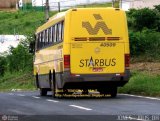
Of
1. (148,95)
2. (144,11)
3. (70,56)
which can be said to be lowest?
(148,95)

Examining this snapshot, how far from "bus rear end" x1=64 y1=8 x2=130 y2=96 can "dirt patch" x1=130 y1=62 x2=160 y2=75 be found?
7090 millimetres

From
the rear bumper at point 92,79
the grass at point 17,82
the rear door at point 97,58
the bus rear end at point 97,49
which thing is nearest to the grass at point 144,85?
the rear bumper at point 92,79

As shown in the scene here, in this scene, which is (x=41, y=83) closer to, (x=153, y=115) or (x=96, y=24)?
(x=96, y=24)

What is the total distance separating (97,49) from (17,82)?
2840 centimetres

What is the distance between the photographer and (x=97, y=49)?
2525cm

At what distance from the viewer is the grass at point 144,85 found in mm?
27130

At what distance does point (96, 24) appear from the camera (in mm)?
25375

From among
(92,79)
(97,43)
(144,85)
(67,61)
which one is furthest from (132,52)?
(67,61)

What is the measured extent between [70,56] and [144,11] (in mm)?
20591

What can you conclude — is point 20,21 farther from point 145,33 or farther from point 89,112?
Answer: point 89,112

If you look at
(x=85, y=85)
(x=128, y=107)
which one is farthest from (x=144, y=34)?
(x=128, y=107)

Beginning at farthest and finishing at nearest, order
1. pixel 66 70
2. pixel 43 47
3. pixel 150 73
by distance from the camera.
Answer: pixel 150 73 → pixel 43 47 → pixel 66 70

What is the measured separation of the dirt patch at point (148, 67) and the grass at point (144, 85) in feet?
3.66

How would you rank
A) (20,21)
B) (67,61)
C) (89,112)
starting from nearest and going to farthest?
(89,112) → (67,61) → (20,21)
